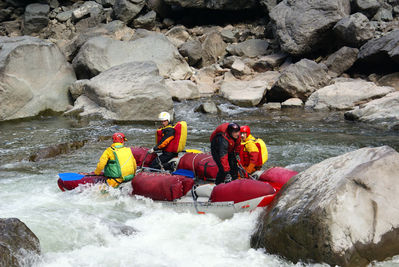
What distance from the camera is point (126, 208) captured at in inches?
247

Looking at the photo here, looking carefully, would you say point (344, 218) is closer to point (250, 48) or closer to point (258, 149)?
point (258, 149)

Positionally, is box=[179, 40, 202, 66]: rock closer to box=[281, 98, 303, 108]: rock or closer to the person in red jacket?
box=[281, 98, 303, 108]: rock

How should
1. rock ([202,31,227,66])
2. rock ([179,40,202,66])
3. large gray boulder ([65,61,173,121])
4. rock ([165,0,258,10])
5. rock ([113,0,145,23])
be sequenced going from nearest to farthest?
1. large gray boulder ([65,61,173,121])
2. rock ([179,40,202,66])
3. rock ([202,31,227,66])
4. rock ([165,0,258,10])
5. rock ([113,0,145,23])

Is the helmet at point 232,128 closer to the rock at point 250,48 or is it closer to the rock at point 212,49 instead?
the rock at point 250,48

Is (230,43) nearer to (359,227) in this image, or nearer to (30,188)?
(30,188)

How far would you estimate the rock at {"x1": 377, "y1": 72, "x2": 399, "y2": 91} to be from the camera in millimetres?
14168

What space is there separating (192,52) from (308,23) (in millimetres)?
5292

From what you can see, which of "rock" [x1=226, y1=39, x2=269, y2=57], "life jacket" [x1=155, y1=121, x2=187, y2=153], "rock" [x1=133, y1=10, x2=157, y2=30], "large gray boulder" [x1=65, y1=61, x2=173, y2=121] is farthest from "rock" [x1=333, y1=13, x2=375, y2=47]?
"life jacket" [x1=155, y1=121, x2=187, y2=153]

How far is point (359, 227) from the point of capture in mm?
4090

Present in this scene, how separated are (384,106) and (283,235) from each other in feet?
27.6

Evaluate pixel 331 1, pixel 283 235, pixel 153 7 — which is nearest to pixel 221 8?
pixel 153 7

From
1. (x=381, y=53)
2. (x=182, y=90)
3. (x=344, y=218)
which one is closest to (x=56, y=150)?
(x=182, y=90)

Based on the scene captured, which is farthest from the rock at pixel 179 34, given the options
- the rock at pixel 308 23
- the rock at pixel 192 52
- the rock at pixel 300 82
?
the rock at pixel 300 82

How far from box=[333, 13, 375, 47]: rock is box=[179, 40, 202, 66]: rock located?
20.1ft
